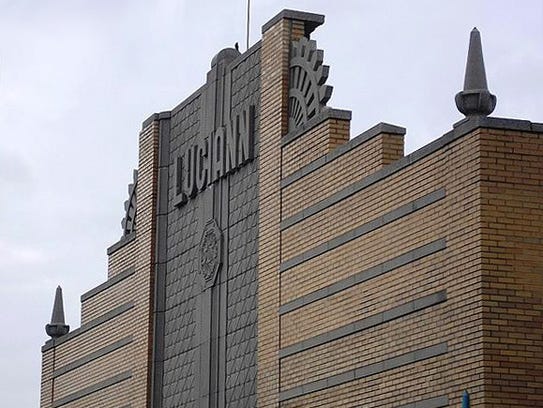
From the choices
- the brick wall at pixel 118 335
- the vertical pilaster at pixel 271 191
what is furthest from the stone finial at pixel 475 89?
the brick wall at pixel 118 335

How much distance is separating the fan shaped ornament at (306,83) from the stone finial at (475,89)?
4.37 meters

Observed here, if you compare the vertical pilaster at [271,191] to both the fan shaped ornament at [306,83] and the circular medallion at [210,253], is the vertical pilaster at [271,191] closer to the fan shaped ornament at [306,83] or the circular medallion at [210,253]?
the fan shaped ornament at [306,83]

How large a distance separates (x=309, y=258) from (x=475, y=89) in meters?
5.01

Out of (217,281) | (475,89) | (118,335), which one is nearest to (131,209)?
(118,335)

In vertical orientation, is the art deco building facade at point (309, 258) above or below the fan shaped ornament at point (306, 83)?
below

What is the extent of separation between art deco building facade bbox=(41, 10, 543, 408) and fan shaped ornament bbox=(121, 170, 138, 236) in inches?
2.3

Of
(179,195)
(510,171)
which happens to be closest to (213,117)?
(179,195)

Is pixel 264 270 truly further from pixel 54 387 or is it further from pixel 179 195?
pixel 54 387

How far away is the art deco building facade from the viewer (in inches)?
771

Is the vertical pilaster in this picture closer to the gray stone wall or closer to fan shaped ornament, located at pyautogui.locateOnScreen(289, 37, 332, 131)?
fan shaped ornament, located at pyautogui.locateOnScreen(289, 37, 332, 131)

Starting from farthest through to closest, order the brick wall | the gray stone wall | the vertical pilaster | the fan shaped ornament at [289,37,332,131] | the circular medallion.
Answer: the brick wall < the circular medallion < the gray stone wall < the vertical pilaster < the fan shaped ornament at [289,37,332,131]

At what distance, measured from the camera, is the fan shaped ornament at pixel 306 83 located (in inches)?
966

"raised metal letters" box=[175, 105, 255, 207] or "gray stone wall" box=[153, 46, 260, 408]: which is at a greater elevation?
"raised metal letters" box=[175, 105, 255, 207]

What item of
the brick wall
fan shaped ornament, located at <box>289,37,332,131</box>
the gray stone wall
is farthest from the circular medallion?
fan shaped ornament, located at <box>289,37,332,131</box>
